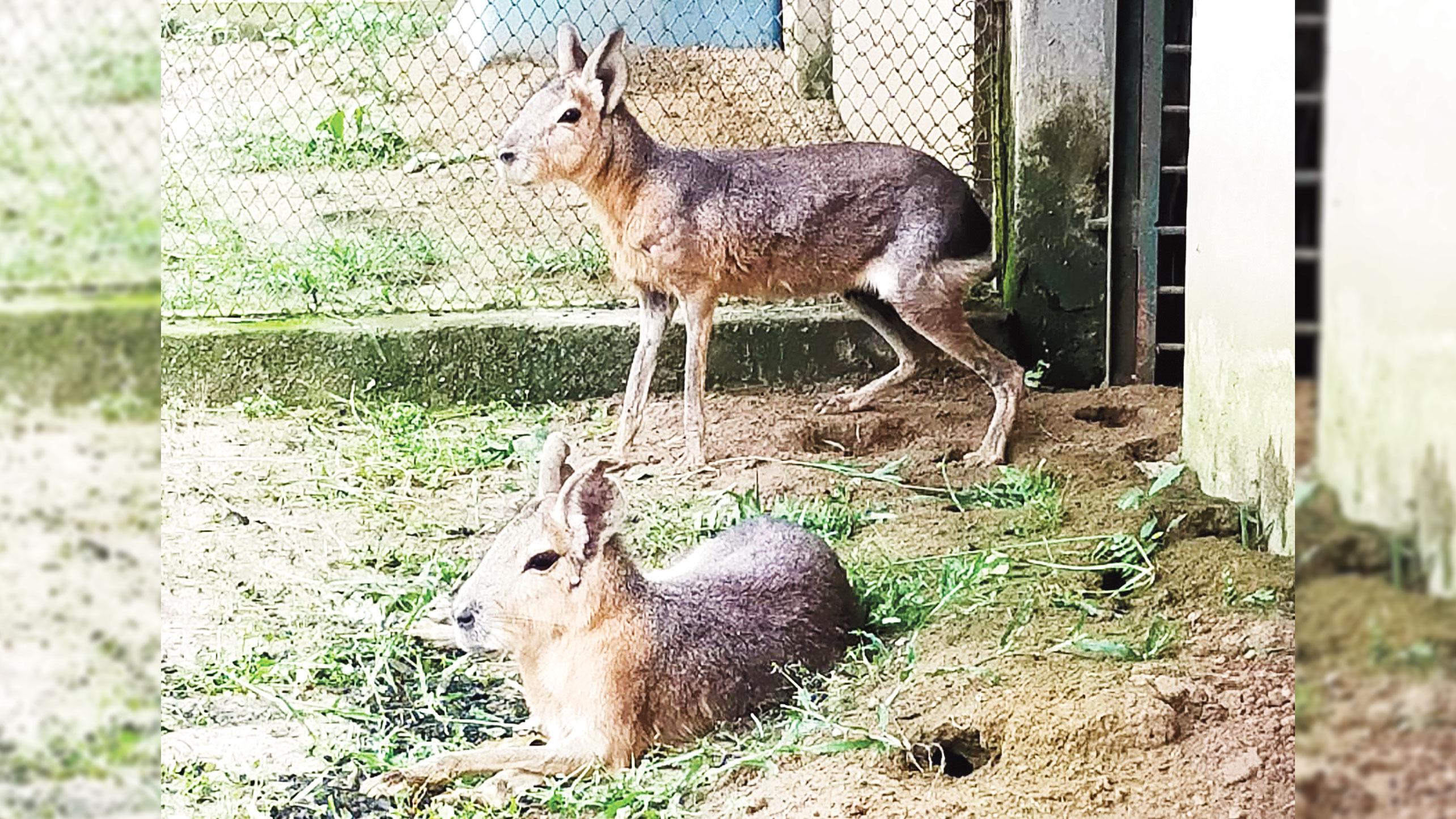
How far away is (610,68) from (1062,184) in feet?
4.72

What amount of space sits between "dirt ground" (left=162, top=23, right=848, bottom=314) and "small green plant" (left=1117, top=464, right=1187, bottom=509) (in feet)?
3.64

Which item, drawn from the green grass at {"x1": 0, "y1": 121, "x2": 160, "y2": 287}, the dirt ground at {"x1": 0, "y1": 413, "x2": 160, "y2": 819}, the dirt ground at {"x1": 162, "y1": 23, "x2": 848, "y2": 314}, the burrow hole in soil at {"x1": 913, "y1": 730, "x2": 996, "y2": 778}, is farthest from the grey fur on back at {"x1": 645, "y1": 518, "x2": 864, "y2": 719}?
the green grass at {"x1": 0, "y1": 121, "x2": 160, "y2": 287}

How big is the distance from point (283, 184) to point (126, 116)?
6.46 feet

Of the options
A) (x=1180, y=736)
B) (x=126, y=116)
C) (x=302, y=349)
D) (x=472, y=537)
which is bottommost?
(x=1180, y=736)

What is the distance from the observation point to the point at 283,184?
393cm

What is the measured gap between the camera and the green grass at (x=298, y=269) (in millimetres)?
3953

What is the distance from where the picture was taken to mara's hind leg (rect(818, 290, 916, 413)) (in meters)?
3.75

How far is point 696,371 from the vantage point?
3.49 m

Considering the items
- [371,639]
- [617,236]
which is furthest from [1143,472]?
[371,639]

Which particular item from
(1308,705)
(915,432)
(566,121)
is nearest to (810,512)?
(915,432)

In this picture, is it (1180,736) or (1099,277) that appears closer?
(1180,736)

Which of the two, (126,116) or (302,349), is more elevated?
(126,116)

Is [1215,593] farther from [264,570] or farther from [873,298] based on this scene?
[264,570]

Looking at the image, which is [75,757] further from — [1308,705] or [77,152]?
[1308,705]
